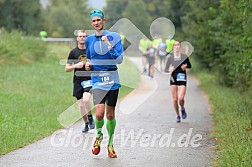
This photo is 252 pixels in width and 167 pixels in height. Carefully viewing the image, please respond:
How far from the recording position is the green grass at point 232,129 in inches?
316

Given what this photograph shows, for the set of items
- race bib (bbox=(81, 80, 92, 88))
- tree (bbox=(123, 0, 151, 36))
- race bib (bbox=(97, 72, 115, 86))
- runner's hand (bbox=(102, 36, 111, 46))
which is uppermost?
runner's hand (bbox=(102, 36, 111, 46))

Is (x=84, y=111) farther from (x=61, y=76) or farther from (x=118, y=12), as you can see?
(x=118, y=12)

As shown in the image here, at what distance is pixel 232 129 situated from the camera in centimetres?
1084

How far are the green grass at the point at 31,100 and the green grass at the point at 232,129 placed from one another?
343 cm

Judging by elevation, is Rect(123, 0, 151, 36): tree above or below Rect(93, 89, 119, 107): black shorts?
below

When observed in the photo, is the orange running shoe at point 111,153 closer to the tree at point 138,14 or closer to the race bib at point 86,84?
the race bib at point 86,84

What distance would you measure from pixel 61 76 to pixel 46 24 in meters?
38.4


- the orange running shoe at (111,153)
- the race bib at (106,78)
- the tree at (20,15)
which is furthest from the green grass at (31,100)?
the tree at (20,15)

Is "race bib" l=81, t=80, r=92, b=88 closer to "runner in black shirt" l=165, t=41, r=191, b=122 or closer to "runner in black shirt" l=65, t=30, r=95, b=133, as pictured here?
"runner in black shirt" l=65, t=30, r=95, b=133

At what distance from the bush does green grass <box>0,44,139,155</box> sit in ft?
1.67

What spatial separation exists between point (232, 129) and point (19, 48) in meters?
19.5

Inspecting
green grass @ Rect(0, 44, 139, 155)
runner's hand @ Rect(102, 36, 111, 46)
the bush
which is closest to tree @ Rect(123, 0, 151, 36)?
the bush

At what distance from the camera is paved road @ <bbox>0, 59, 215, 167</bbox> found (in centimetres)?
891

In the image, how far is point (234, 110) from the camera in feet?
46.7
